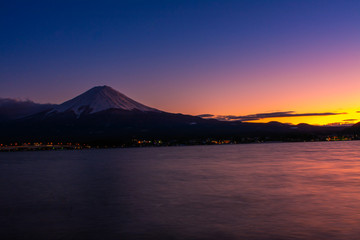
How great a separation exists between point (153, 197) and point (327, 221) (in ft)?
35.2

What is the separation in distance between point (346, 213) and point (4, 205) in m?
16.4

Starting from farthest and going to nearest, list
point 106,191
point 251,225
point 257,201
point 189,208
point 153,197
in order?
point 106,191
point 153,197
point 257,201
point 189,208
point 251,225

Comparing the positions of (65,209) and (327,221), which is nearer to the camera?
Answer: (327,221)

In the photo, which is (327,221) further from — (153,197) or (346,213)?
(153,197)

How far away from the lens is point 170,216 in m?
16.3

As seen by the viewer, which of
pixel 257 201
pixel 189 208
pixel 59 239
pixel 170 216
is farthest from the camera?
pixel 257 201

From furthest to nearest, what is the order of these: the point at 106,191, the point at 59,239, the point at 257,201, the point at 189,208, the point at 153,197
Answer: the point at 106,191 → the point at 153,197 → the point at 257,201 → the point at 189,208 → the point at 59,239

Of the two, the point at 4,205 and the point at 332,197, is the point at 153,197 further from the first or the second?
the point at 332,197

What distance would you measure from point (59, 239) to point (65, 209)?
674 centimetres

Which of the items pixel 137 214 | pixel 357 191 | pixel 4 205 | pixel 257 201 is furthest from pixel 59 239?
Result: pixel 357 191

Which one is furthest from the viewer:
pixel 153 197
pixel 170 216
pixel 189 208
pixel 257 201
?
pixel 153 197

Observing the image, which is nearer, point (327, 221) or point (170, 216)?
point (327, 221)

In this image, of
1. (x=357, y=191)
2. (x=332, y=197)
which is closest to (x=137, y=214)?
(x=332, y=197)

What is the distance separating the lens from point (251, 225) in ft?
46.8
